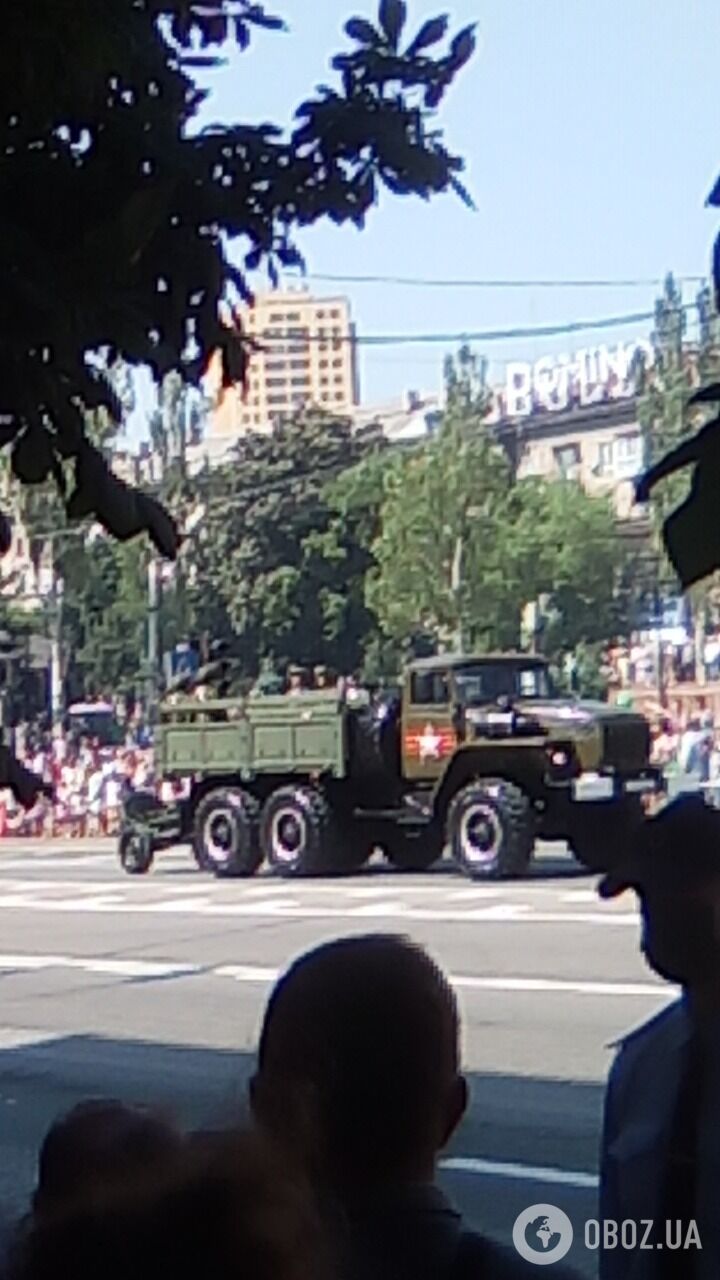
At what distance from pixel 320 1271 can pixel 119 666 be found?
47.0m

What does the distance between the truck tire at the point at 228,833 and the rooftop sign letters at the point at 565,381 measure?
39.7 meters

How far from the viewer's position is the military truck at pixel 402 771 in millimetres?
22406

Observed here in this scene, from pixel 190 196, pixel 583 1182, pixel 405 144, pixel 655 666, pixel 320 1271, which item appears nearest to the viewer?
pixel 320 1271

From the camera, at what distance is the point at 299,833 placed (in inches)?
944

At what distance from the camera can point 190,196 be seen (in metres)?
3.92

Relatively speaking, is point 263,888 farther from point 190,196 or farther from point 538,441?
point 538,441

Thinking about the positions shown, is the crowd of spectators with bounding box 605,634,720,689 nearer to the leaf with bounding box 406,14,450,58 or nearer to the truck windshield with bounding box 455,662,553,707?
the truck windshield with bounding box 455,662,553,707

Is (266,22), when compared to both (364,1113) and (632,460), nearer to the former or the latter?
(632,460)

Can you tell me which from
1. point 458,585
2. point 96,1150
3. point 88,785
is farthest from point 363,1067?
point 458,585

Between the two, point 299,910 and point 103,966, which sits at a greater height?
point 299,910

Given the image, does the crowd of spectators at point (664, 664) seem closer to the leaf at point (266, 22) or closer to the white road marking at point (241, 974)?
the white road marking at point (241, 974)


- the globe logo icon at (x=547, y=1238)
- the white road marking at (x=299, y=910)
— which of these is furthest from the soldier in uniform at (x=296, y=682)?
the globe logo icon at (x=547, y=1238)

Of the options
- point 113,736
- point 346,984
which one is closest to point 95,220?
point 346,984

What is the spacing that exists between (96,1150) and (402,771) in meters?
21.7
